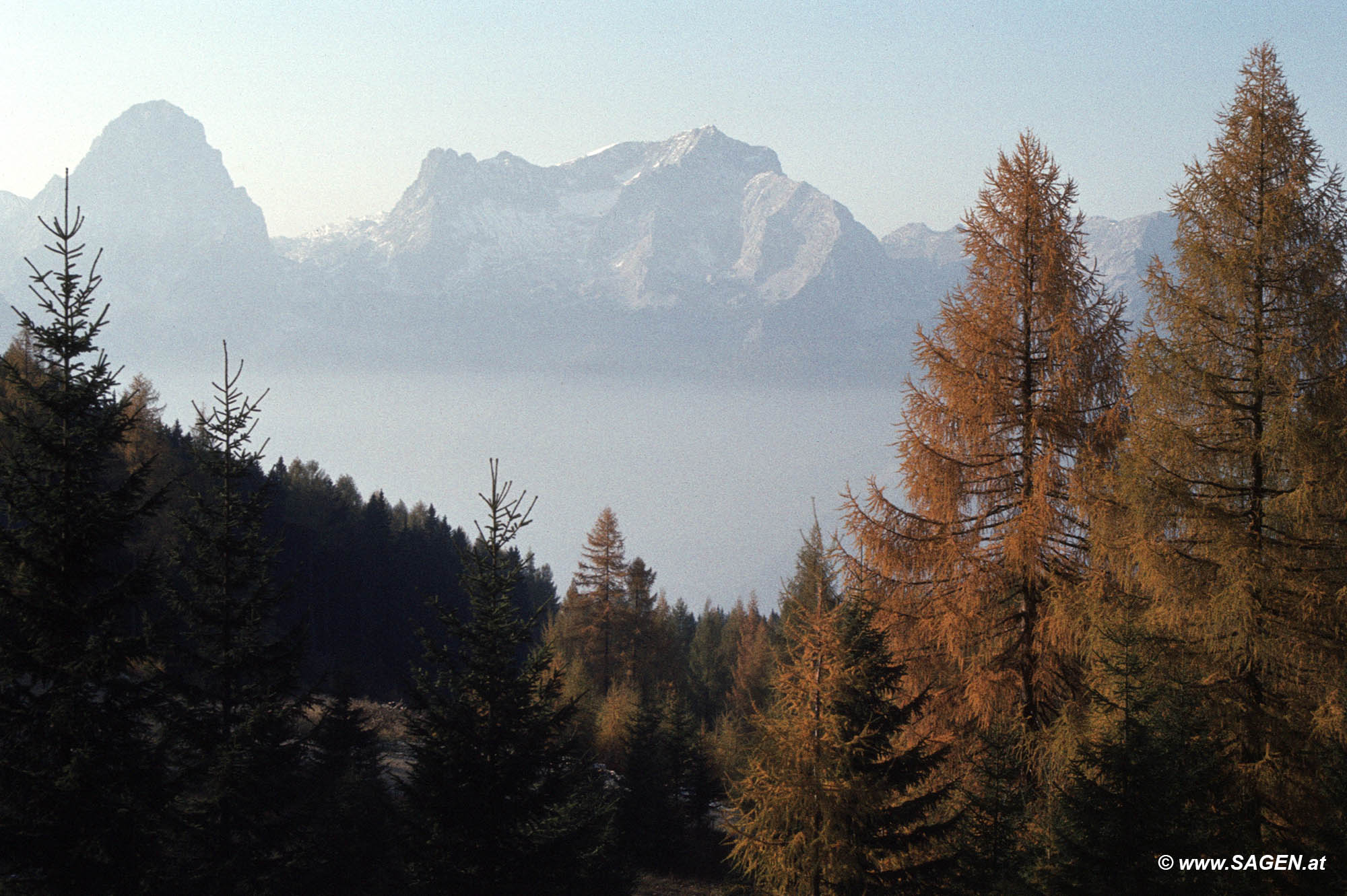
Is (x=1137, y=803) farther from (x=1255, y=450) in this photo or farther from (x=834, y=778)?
(x=1255, y=450)

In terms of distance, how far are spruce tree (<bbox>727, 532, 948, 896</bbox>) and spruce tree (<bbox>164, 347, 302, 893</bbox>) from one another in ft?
25.0

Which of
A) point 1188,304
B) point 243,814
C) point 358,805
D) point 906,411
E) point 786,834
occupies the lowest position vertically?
point 358,805

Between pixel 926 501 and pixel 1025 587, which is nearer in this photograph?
pixel 1025 587

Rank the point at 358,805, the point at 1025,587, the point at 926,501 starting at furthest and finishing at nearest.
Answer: the point at 358,805 < the point at 926,501 < the point at 1025,587

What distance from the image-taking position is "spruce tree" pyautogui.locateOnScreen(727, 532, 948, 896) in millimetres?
10094

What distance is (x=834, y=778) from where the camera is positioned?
10266 millimetres

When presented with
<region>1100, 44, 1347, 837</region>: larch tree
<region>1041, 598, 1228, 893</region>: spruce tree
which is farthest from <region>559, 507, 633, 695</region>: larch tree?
<region>1041, 598, 1228, 893</region>: spruce tree

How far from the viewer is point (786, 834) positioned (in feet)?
34.1

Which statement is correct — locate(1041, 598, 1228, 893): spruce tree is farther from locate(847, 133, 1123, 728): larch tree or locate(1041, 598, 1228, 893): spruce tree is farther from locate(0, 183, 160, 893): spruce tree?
locate(0, 183, 160, 893): spruce tree

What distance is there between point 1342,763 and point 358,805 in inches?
733

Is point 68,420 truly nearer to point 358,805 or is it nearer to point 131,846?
point 131,846

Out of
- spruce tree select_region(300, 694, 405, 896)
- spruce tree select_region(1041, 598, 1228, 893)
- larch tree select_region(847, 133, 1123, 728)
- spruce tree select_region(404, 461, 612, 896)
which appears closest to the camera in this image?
spruce tree select_region(1041, 598, 1228, 893)

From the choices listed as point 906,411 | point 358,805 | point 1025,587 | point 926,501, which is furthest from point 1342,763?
point 358,805

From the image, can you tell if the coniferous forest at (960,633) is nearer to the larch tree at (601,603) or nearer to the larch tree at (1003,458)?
the larch tree at (1003,458)
